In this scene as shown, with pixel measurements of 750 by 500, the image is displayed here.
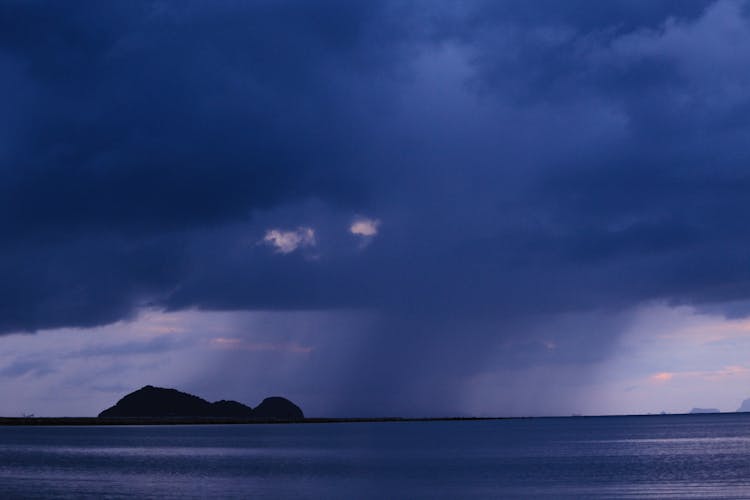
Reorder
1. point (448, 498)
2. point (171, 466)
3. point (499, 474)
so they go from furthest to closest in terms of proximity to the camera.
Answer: point (171, 466)
point (499, 474)
point (448, 498)

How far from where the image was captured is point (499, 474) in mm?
83562

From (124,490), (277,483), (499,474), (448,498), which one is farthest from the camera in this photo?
(499,474)

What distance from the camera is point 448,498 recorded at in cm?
6203

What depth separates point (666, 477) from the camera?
77.0 metres

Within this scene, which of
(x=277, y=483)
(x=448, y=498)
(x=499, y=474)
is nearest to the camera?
(x=448, y=498)

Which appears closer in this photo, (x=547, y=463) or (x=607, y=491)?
(x=607, y=491)

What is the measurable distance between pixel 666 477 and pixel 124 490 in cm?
4556

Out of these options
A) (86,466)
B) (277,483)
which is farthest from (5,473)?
(277,483)

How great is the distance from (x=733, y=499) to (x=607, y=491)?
33.4ft

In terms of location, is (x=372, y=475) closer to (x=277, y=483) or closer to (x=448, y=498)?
(x=277, y=483)

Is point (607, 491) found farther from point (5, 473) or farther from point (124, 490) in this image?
point (5, 473)

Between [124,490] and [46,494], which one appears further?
[124,490]

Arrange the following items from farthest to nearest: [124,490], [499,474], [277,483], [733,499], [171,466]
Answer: [171,466]
[499,474]
[277,483]
[124,490]
[733,499]

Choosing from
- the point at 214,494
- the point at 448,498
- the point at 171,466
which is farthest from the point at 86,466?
the point at 448,498
